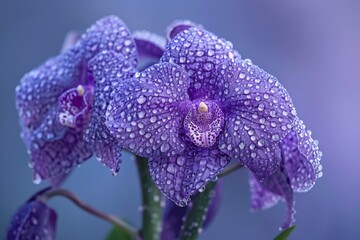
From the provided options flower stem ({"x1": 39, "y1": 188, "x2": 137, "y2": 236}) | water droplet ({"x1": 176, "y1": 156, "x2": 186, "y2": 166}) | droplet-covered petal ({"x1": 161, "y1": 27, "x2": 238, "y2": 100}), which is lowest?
flower stem ({"x1": 39, "y1": 188, "x2": 137, "y2": 236})

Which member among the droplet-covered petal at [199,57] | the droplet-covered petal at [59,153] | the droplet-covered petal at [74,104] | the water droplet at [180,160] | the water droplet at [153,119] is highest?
the droplet-covered petal at [199,57]

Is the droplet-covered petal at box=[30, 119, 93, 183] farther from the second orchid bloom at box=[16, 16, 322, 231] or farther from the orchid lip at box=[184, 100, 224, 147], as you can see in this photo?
the orchid lip at box=[184, 100, 224, 147]

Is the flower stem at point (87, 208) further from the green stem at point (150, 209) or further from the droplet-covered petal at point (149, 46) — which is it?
the droplet-covered petal at point (149, 46)

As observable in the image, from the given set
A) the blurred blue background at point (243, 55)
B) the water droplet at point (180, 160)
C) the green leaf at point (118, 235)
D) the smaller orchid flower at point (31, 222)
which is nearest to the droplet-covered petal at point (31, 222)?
the smaller orchid flower at point (31, 222)

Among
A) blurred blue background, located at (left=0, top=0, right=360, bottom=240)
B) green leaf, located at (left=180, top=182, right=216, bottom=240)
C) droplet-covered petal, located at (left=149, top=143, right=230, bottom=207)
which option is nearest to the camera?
droplet-covered petal, located at (left=149, top=143, right=230, bottom=207)

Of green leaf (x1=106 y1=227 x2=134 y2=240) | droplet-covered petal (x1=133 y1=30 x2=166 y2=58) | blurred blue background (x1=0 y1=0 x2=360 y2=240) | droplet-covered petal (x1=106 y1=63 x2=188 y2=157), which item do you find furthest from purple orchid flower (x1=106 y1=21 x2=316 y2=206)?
blurred blue background (x1=0 y1=0 x2=360 y2=240)
